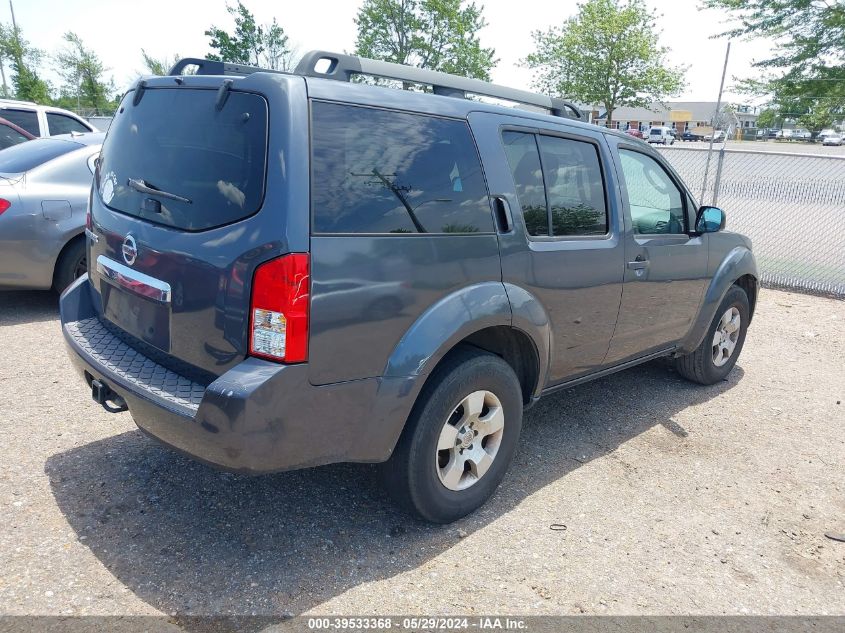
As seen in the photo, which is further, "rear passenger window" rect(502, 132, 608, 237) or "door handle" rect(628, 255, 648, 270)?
"door handle" rect(628, 255, 648, 270)

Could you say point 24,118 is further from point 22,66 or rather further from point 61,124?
point 22,66

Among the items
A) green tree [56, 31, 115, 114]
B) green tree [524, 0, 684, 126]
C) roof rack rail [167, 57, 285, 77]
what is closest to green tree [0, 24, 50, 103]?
green tree [56, 31, 115, 114]

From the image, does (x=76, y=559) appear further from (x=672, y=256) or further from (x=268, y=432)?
(x=672, y=256)

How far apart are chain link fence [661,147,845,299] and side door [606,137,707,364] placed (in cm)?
537

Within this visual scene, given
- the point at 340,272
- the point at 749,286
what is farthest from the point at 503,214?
the point at 749,286

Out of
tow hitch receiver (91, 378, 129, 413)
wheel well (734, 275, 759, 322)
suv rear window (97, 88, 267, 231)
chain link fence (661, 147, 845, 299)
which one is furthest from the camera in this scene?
chain link fence (661, 147, 845, 299)

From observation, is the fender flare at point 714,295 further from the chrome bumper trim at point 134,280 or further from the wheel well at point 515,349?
the chrome bumper trim at point 134,280

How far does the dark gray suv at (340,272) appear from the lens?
2326mm

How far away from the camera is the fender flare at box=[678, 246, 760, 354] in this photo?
15.2 feet

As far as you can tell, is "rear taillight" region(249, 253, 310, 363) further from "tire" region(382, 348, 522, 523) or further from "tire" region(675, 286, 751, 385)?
"tire" region(675, 286, 751, 385)

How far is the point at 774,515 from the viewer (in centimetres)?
335

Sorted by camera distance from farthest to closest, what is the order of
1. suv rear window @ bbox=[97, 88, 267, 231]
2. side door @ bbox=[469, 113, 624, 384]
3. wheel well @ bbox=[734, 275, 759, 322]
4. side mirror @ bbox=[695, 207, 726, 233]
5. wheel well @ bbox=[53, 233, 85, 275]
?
wheel well @ bbox=[53, 233, 85, 275] < wheel well @ bbox=[734, 275, 759, 322] < side mirror @ bbox=[695, 207, 726, 233] < side door @ bbox=[469, 113, 624, 384] < suv rear window @ bbox=[97, 88, 267, 231]

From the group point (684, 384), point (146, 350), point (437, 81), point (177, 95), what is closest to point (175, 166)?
point (177, 95)

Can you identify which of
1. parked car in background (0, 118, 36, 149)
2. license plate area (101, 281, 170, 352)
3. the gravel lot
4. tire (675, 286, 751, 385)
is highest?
parked car in background (0, 118, 36, 149)
